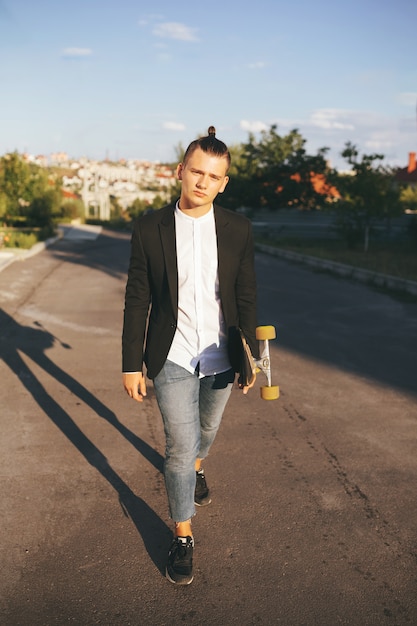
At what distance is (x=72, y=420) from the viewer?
512cm

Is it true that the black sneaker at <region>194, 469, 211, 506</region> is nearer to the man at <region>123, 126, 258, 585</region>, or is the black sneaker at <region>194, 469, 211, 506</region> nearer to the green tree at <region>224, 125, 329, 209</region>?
the man at <region>123, 126, 258, 585</region>

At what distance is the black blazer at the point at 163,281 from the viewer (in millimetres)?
2930

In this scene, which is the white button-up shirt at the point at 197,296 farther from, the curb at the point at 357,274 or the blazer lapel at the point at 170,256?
the curb at the point at 357,274

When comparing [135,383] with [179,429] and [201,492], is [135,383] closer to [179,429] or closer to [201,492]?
[179,429]

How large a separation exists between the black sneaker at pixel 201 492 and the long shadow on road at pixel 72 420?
0.28 meters

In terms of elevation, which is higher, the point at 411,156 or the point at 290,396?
the point at 411,156

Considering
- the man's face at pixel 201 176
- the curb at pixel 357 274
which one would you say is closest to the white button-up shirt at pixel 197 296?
the man's face at pixel 201 176

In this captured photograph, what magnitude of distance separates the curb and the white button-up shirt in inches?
408

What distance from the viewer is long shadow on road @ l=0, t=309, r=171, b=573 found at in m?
3.41

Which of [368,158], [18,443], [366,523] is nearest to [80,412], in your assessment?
[18,443]

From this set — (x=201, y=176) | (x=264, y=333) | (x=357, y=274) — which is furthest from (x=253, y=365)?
(x=357, y=274)

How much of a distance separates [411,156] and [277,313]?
7087cm

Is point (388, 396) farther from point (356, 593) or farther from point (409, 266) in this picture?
point (409, 266)

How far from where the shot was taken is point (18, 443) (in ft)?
15.0
